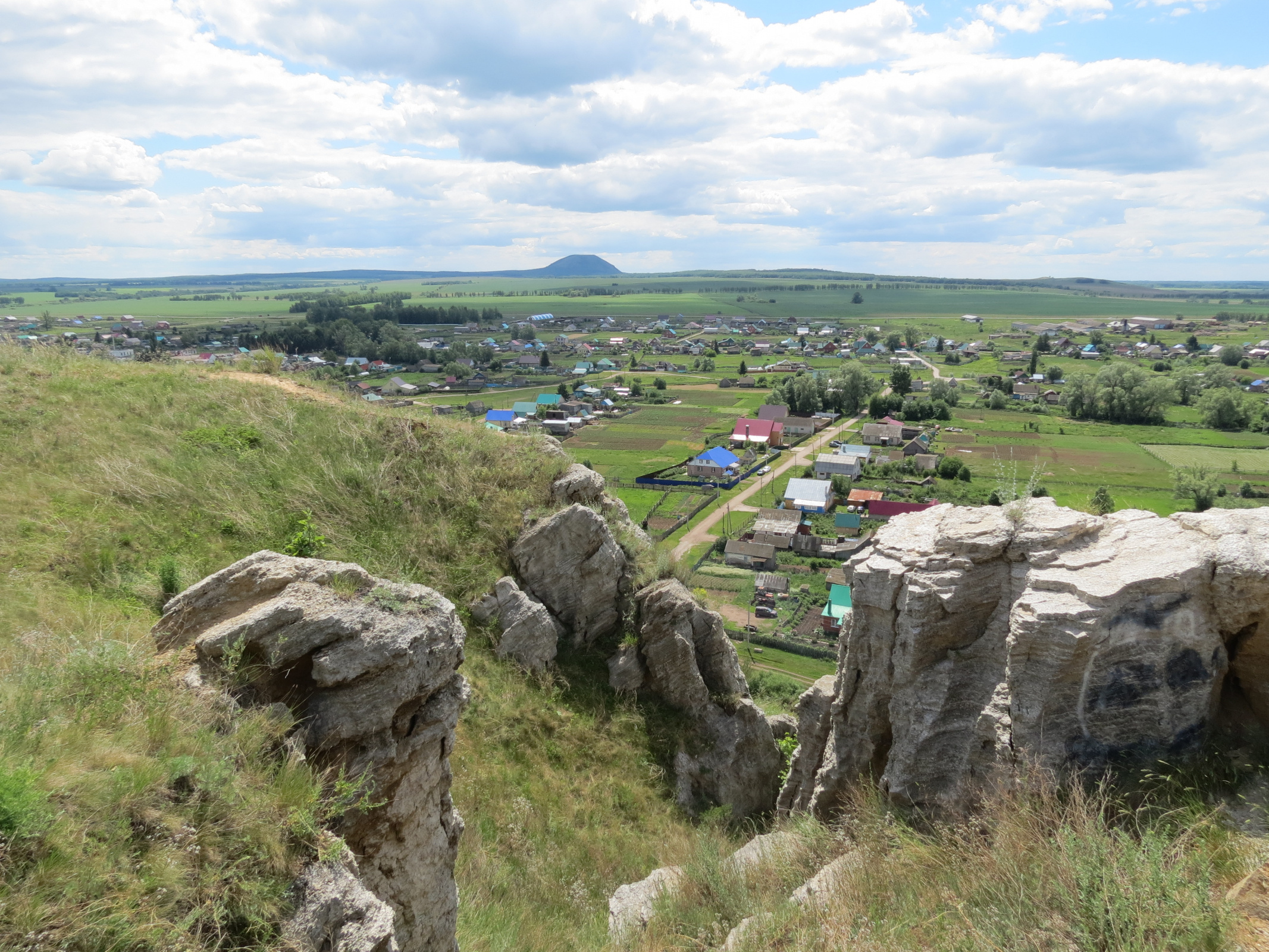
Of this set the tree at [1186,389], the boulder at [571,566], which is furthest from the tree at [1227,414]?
the boulder at [571,566]

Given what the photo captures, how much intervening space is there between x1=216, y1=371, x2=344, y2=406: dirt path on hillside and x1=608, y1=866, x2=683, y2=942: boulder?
15.2 m

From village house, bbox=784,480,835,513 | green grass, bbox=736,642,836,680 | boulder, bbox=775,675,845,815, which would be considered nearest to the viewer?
boulder, bbox=775,675,845,815

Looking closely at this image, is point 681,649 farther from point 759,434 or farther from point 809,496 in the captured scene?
point 759,434

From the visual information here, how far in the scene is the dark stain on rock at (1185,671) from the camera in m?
8.46

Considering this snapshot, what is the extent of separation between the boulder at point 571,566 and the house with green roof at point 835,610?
29.8 metres

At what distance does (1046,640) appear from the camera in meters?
8.70

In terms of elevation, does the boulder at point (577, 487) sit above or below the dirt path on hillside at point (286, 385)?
below

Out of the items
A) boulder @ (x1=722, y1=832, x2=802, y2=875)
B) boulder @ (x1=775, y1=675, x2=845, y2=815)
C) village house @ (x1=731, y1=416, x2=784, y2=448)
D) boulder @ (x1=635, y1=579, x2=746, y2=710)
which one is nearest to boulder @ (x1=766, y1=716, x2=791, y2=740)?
boulder @ (x1=635, y1=579, x2=746, y2=710)

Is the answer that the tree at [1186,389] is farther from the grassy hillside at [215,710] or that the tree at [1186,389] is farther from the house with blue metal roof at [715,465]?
the grassy hillside at [215,710]

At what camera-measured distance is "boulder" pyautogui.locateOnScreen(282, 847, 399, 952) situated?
235 inches

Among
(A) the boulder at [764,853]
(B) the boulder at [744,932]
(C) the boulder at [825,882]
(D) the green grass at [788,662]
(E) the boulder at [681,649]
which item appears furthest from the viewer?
(D) the green grass at [788,662]

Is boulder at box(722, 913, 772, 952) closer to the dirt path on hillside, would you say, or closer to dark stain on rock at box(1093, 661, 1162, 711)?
dark stain on rock at box(1093, 661, 1162, 711)

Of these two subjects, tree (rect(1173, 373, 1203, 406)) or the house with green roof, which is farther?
tree (rect(1173, 373, 1203, 406))

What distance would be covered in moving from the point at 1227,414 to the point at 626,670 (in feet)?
398
